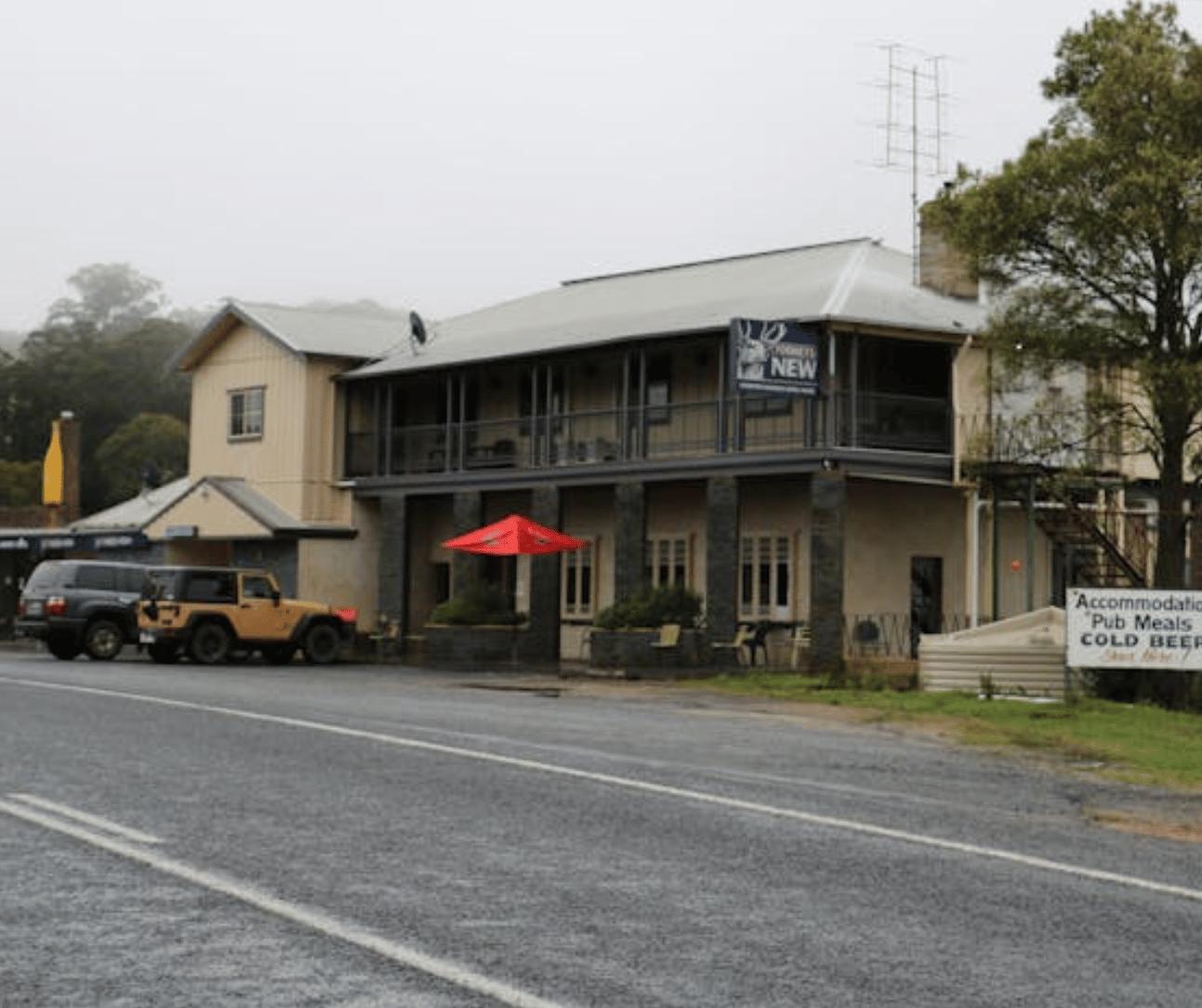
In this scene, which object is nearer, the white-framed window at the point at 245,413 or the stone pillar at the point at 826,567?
the stone pillar at the point at 826,567

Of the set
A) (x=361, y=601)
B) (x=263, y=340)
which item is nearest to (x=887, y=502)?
(x=361, y=601)

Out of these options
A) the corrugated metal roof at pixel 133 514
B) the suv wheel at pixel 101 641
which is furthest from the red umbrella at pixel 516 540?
the corrugated metal roof at pixel 133 514

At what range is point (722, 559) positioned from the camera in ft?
104

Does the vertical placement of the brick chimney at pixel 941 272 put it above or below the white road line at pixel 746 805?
above

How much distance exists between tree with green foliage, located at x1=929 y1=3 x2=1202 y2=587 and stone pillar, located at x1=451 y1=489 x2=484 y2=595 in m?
15.2

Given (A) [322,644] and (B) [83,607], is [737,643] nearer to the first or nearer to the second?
(A) [322,644]

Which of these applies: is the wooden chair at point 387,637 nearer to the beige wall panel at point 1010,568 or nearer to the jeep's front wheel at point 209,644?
the jeep's front wheel at point 209,644

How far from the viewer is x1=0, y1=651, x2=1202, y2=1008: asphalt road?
20.5ft

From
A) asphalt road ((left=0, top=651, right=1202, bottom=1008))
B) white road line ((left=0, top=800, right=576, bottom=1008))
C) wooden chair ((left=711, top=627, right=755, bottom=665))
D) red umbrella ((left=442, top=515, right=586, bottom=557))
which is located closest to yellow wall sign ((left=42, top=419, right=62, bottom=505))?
red umbrella ((left=442, top=515, right=586, bottom=557))

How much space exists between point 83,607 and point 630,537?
1027 centimetres

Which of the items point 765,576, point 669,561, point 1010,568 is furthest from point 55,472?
point 1010,568

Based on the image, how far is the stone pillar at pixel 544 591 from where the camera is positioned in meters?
35.8

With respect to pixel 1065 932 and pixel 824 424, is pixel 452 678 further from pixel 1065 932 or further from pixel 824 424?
pixel 1065 932

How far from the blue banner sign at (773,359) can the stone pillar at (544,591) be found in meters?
7.14
